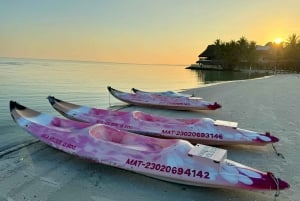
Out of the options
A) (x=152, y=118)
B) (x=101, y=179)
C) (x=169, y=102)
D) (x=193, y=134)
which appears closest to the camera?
(x=101, y=179)

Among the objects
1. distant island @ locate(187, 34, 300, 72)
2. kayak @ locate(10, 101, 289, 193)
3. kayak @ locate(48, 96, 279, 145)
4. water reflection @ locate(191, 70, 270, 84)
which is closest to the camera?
kayak @ locate(10, 101, 289, 193)

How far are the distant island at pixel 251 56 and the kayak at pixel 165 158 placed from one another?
2069 inches

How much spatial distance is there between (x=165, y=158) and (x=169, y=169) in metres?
0.17

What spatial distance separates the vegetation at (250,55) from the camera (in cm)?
5540

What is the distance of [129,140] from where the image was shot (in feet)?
16.0

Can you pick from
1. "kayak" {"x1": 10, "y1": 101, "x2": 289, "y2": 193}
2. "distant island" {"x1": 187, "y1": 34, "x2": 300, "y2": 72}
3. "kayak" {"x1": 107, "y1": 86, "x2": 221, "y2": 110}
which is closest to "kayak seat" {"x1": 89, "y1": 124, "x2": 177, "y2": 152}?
"kayak" {"x1": 10, "y1": 101, "x2": 289, "y2": 193}

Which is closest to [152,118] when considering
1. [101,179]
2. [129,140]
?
[129,140]

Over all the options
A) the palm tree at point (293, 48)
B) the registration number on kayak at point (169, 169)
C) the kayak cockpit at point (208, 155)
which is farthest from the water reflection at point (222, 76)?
the registration number on kayak at point (169, 169)

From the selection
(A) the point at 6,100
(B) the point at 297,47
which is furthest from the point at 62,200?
(B) the point at 297,47

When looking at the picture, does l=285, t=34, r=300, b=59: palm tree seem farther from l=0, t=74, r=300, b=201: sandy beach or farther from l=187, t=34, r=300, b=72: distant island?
l=0, t=74, r=300, b=201: sandy beach

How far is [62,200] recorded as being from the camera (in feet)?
11.8

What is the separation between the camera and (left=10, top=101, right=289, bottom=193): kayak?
356cm

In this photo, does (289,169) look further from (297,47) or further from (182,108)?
(297,47)

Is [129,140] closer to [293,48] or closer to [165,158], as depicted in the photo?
[165,158]
